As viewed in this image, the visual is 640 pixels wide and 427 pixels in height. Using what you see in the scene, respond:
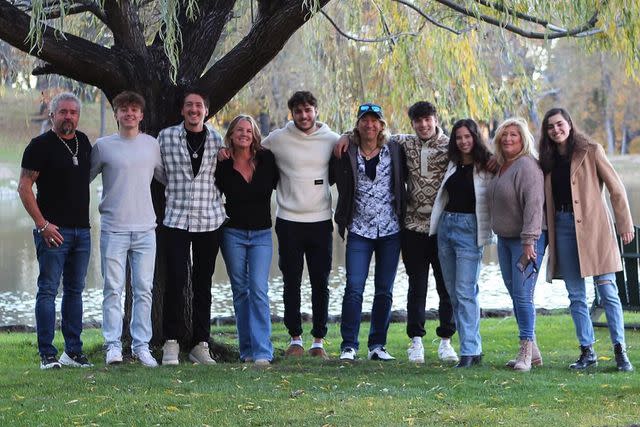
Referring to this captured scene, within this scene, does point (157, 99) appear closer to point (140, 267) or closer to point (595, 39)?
point (140, 267)

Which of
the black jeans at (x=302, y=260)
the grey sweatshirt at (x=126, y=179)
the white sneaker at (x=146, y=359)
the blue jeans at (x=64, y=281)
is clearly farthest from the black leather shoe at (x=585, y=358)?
the blue jeans at (x=64, y=281)

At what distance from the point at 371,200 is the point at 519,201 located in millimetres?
979

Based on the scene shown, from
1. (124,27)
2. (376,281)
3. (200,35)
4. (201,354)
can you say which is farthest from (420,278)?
(124,27)

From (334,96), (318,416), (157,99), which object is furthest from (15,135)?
(318,416)

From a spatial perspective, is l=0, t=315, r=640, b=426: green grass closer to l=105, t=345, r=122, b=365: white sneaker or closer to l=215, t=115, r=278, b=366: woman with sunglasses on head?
l=105, t=345, r=122, b=365: white sneaker

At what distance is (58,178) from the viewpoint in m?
6.95

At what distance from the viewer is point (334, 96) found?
14.0 metres

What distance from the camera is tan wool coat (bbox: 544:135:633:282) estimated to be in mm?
7004

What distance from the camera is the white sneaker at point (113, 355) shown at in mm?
7120

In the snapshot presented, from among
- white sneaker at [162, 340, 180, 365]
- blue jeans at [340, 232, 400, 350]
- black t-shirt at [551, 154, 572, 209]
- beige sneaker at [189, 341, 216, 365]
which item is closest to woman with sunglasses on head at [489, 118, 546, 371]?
black t-shirt at [551, 154, 572, 209]

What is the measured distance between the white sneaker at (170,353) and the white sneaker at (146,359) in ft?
0.24

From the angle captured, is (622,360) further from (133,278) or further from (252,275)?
(133,278)

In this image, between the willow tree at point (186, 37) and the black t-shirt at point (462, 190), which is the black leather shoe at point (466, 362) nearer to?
the black t-shirt at point (462, 190)

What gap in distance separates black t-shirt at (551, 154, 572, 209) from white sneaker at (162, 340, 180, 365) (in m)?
2.56
